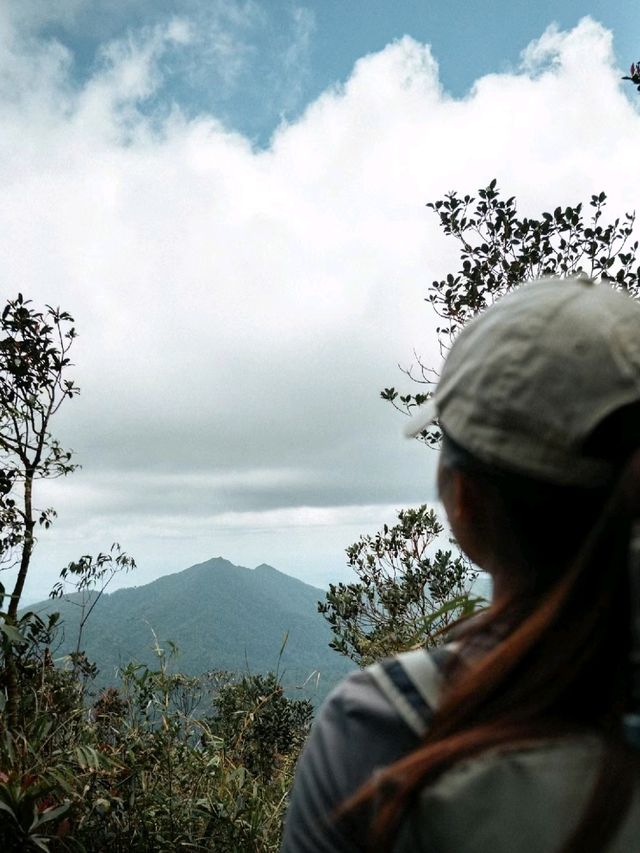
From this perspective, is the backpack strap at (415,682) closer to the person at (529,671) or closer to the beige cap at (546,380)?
the person at (529,671)

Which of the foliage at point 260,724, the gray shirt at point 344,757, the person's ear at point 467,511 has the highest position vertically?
the person's ear at point 467,511

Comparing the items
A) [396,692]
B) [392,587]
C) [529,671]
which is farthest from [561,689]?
[392,587]

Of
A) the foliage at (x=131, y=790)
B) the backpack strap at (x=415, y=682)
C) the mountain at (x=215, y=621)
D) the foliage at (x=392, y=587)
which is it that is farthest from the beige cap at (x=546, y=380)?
the mountain at (x=215, y=621)

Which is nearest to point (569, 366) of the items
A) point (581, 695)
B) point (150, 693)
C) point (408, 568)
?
point (581, 695)

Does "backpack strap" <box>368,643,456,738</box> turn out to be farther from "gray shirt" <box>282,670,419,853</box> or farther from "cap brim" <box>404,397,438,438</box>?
"cap brim" <box>404,397,438,438</box>

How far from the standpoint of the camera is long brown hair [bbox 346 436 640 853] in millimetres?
574

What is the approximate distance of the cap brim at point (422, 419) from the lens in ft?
2.39

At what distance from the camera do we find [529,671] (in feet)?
1.93

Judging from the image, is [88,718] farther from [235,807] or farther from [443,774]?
[443,774]

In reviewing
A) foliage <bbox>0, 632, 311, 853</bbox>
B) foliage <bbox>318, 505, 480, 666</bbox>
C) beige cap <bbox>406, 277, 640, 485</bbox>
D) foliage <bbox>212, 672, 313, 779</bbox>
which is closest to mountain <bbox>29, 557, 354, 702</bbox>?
foliage <bbox>212, 672, 313, 779</bbox>

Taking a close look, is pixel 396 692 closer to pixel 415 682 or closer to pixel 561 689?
pixel 415 682

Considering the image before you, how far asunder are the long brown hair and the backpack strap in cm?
1

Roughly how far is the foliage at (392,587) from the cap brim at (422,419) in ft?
15.1

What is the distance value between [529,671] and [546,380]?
245 millimetres
